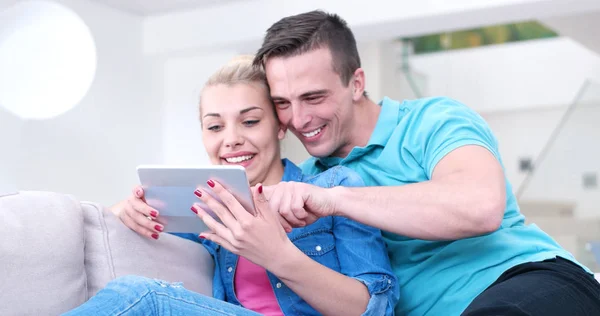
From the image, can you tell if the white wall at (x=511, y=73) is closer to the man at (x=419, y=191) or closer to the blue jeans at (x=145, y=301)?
the man at (x=419, y=191)

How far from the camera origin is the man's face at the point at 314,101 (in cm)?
207

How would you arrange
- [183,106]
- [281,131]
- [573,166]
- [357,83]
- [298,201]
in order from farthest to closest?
[183,106] → [573,166] → [357,83] → [281,131] → [298,201]

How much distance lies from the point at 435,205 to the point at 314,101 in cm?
62

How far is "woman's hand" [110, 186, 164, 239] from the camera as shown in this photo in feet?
5.74

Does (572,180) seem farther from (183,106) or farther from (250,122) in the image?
(250,122)

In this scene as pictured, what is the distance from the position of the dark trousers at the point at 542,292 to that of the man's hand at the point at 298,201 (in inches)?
15.2

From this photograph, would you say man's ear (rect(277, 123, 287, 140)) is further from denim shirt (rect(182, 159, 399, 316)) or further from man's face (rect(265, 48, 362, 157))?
denim shirt (rect(182, 159, 399, 316))

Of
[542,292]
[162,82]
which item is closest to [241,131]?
[542,292]

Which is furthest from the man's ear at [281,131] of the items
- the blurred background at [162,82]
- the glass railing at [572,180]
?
the glass railing at [572,180]

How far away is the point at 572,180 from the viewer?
5.35 m

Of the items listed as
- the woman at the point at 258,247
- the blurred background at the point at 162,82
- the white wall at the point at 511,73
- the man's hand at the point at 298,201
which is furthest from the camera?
the white wall at the point at 511,73

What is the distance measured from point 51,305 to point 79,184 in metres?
3.38

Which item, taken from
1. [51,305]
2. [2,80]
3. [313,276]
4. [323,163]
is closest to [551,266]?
[313,276]

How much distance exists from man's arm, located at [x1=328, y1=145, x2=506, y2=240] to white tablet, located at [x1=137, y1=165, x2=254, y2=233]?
0.26 metres
